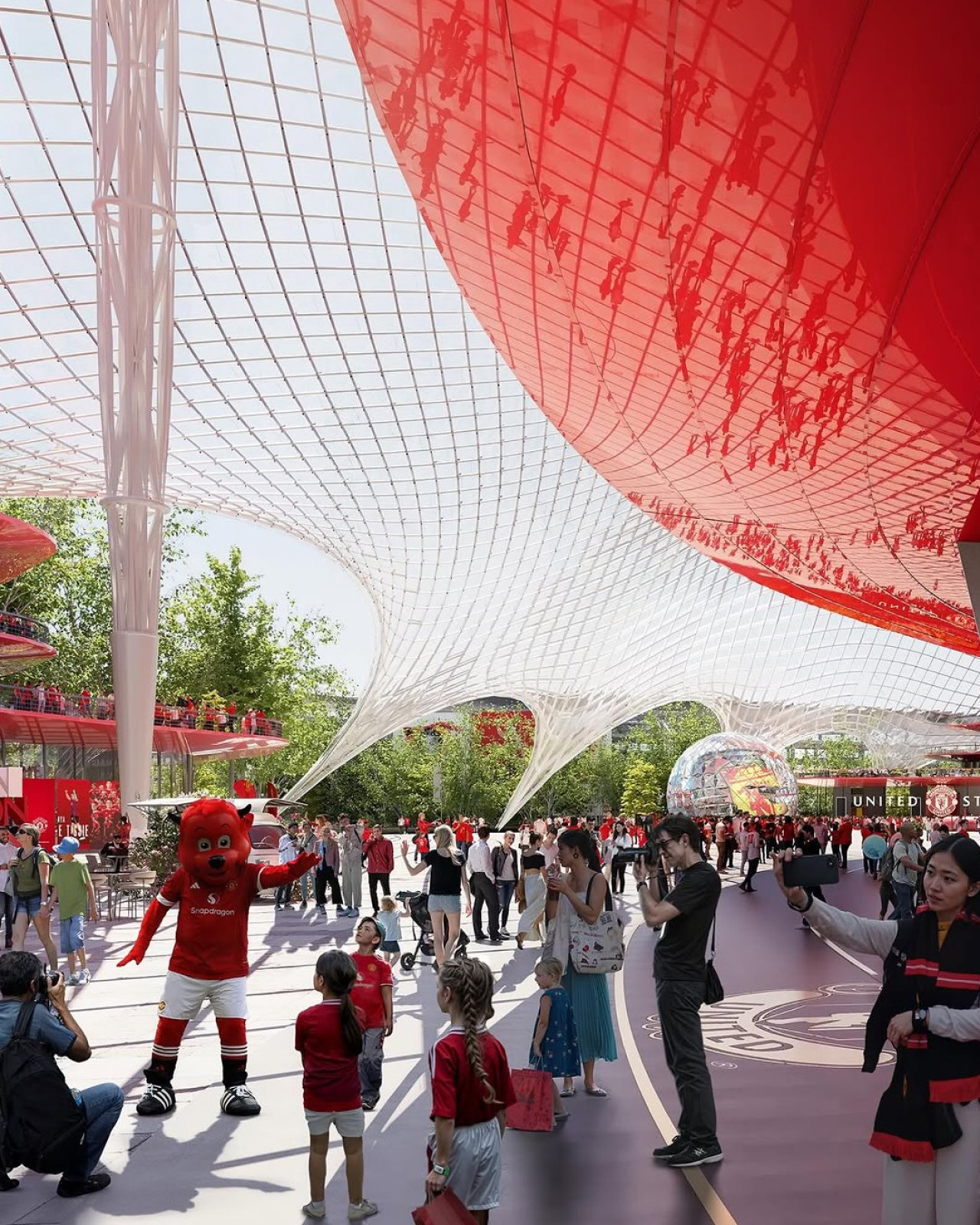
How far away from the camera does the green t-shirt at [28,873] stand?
46.4ft

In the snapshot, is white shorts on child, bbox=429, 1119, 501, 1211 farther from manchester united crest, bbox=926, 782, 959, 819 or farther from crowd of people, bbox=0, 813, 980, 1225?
manchester united crest, bbox=926, 782, 959, 819

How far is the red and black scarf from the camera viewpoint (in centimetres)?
410

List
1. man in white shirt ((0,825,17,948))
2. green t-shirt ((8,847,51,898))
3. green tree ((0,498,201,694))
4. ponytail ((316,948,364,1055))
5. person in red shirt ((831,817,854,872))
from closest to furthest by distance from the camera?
ponytail ((316,948,364,1055))
green t-shirt ((8,847,51,898))
man in white shirt ((0,825,17,948))
person in red shirt ((831,817,854,872))
green tree ((0,498,201,694))

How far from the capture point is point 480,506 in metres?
48.2

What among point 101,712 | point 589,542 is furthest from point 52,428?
point 589,542

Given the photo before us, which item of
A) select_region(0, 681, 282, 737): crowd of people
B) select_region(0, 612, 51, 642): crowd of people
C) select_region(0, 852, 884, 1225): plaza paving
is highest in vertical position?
select_region(0, 612, 51, 642): crowd of people

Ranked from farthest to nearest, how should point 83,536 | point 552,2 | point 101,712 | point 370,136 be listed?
point 83,536, point 101,712, point 370,136, point 552,2

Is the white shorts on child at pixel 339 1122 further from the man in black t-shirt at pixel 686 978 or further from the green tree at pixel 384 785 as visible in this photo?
the green tree at pixel 384 785

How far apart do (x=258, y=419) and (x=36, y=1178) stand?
116 ft

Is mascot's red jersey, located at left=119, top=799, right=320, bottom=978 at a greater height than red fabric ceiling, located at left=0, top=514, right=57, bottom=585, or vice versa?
red fabric ceiling, located at left=0, top=514, right=57, bottom=585

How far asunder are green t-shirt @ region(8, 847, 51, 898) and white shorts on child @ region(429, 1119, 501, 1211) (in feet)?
35.2

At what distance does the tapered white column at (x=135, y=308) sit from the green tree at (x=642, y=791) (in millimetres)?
63707

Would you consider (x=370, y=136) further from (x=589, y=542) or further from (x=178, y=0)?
(x=589, y=542)

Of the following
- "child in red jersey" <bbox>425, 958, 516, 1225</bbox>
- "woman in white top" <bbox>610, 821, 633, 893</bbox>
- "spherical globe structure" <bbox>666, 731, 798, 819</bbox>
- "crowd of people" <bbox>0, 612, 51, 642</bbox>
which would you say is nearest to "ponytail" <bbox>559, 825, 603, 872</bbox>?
"child in red jersey" <bbox>425, 958, 516, 1225</bbox>
